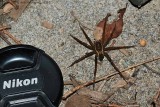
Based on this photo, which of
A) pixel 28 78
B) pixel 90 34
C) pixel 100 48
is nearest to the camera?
pixel 28 78

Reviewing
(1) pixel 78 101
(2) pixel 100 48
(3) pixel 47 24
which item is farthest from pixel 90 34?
(1) pixel 78 101

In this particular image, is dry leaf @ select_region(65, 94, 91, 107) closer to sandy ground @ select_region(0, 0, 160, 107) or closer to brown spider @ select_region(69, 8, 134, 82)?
sandy ground @ select_region(0, 0, 160, 107)

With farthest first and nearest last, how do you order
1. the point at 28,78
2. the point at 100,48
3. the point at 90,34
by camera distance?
the point at 90,34 < the point at 100,48 < the point at 28,78

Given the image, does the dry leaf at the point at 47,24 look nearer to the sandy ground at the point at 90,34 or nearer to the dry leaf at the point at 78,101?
the sandy ground at the point at 90,34

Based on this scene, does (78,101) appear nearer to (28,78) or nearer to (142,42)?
(28,78)

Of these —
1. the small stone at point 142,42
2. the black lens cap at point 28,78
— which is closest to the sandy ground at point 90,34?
the small stone at point 142,42

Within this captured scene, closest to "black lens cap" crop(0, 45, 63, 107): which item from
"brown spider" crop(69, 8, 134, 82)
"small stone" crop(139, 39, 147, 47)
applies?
"brown spider" crop(69, 8, 134, 82)

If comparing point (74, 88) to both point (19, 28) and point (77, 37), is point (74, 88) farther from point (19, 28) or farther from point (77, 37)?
point (19, 28)
